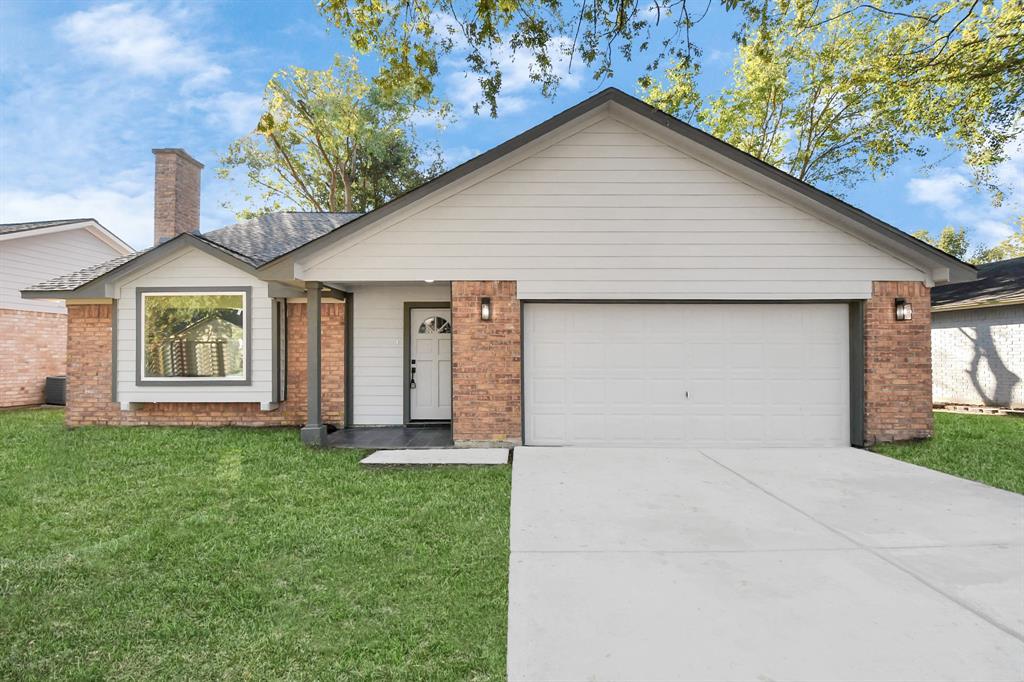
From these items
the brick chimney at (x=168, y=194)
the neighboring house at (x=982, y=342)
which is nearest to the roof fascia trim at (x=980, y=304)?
the neighboring house at (x=982, y=342)

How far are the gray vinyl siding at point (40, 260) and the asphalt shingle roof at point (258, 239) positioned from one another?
75.6 inches

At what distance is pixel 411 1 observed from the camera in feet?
20.2

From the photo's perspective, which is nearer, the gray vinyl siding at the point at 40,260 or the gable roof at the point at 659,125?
the gable roof at the point at 659,125

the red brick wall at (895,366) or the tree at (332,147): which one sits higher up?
the tree at (332,147)

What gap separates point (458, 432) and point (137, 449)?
4.62 m

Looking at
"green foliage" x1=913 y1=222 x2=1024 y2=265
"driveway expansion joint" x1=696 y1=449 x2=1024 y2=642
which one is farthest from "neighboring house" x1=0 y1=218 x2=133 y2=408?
"green foliage" x1=913 y1=222 x2=1024 y2=265

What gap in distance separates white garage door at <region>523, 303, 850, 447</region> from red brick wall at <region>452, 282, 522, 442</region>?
288mm

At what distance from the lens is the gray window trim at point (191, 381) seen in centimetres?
851

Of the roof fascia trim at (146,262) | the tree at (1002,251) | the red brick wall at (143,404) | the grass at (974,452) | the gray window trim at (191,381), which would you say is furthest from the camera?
the tree at (1002,251)

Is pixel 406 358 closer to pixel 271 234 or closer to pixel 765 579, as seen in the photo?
pixel 271 234

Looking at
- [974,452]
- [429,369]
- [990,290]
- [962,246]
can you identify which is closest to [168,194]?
[429,369]

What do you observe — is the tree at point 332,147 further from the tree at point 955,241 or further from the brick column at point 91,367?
the tree at point 955,241

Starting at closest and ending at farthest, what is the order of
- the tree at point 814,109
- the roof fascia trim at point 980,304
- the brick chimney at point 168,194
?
the roof fascia trim at point 980,304 → the brick chimney at point 168,194 → the tree at point 814,109

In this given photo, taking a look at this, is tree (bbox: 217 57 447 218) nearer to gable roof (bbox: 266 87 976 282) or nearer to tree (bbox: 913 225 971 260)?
gable roof (bbox: 266 87 976 282)
